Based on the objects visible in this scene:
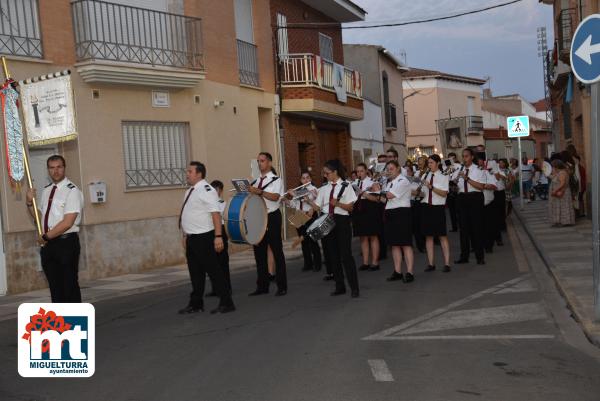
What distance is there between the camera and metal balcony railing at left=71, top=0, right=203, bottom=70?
14.6 metres

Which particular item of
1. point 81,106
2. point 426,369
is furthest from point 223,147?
point 426,369

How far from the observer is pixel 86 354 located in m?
5.00

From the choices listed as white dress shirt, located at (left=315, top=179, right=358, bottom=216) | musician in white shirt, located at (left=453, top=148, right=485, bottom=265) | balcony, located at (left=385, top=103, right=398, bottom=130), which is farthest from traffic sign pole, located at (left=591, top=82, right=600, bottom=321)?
balcony, located at (left=385, top=103, right=398, bottom=130)

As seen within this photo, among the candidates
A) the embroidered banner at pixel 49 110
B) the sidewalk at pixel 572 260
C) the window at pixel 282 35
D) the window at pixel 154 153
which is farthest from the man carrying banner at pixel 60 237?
the window at pixel 282 35

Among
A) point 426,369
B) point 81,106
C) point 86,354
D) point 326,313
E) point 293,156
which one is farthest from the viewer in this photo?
point 293,156

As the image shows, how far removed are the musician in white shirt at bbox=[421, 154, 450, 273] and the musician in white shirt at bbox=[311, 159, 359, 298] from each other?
2130 millimetres

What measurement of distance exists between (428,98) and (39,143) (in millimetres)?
41099

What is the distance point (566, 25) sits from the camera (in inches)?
872

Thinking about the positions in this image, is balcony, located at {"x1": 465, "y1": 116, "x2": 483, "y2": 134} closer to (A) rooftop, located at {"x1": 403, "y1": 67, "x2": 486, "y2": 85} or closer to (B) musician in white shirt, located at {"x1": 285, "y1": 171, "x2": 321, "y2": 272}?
(A) rooftop, located at {"x1": 403, "y1": 67, "x2": 486, "y2": 85}

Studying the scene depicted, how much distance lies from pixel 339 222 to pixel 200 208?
2032 mm

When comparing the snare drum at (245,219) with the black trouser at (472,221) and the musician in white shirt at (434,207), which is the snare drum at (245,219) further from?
the black trouser at (472,221)

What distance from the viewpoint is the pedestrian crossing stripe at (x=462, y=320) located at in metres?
7.36

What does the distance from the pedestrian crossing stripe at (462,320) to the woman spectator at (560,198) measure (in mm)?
9501

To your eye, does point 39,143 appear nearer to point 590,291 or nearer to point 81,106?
point 81,106
